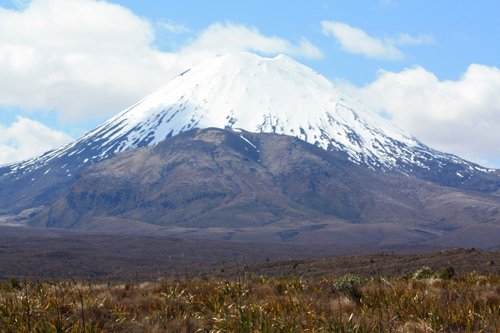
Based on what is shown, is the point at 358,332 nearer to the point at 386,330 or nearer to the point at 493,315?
the point at 386,330

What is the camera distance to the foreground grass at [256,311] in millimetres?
8742

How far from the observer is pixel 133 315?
10.3 meters

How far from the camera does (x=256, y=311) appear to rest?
966cm

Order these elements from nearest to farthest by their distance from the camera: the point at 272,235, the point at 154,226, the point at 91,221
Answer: the point at 272,235
the point at 154,226
the point at 91,221

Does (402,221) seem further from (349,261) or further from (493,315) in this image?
(493,315)

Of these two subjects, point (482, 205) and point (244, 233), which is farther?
point (482, 205)

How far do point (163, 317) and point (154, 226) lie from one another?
570ft

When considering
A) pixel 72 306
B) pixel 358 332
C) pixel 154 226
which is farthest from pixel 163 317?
pixel 154 226

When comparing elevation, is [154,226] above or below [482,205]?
below

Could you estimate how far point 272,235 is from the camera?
162m

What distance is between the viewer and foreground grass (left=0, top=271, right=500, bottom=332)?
344 inches

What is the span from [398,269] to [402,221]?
497 feet

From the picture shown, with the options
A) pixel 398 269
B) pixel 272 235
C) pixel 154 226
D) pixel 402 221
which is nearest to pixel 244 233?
pixel 272 235

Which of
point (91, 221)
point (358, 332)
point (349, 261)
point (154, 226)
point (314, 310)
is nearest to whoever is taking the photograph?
point (358, 332)
